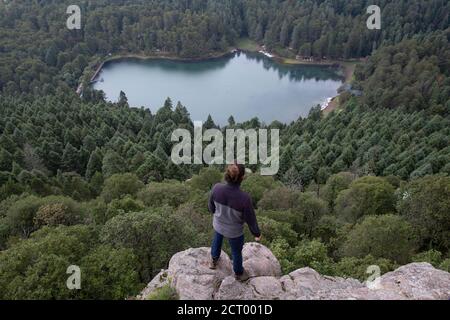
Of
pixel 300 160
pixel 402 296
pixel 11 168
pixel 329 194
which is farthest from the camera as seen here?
pixel 300 160

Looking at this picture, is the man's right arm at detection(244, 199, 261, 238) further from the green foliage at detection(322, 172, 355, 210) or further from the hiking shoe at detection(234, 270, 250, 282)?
the green foliage at detection(322, 172, 355, 210)

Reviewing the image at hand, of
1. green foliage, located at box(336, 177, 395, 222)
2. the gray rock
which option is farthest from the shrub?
the gray rock

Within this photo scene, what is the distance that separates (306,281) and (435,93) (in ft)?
312

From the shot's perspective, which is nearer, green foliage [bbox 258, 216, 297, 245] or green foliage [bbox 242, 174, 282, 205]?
green foliage [bbox 258, 216, 297, 245]

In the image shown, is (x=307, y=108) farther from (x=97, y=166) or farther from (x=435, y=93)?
(x=97, y=166)

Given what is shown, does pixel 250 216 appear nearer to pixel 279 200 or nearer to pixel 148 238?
pixel 148 238

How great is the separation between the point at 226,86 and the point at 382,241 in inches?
3909

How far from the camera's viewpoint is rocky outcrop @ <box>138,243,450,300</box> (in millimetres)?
13023

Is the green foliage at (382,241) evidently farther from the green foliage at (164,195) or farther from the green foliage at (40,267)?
the green foliage at (40,267)

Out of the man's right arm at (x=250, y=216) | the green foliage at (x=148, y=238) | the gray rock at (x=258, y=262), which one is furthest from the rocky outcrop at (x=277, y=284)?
the green foliage at (x=148, y=238)

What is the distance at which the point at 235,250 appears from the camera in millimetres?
12766

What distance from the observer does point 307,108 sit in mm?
108875

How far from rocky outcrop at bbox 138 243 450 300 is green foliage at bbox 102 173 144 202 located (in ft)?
83.8
